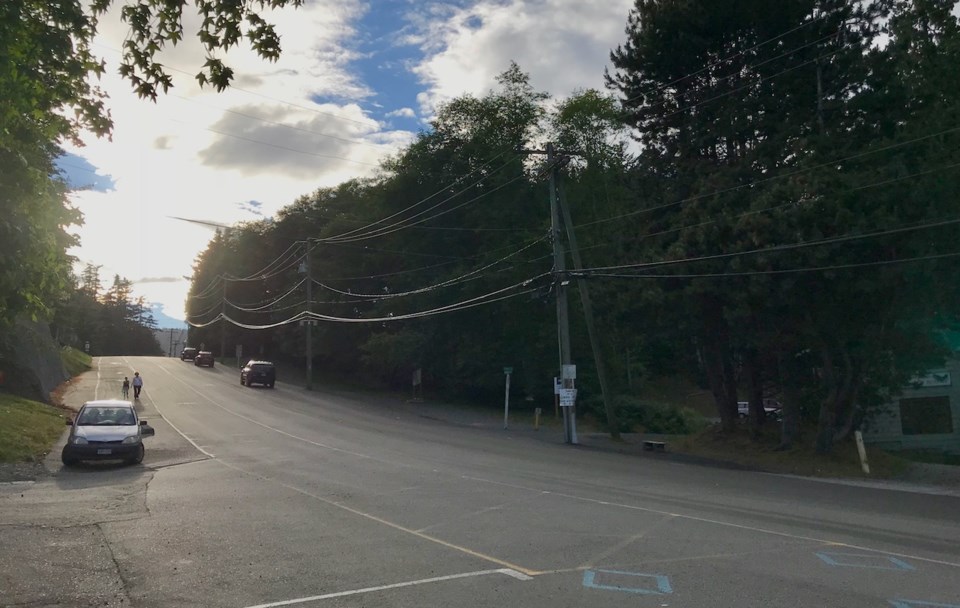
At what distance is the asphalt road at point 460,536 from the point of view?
7906mm

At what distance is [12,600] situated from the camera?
7.61 meters

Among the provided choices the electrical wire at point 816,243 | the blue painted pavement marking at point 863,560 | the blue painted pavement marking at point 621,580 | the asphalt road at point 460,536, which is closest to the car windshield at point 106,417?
the asphalt road at point 460,536

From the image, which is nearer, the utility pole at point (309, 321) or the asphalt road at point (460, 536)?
A: the asphalt road at point (460, 536)

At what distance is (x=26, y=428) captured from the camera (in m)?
25.8

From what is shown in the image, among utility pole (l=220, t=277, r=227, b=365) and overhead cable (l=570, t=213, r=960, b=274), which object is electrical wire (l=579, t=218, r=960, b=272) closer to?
overhead cable (l=570, t=213, r=960, b=274)

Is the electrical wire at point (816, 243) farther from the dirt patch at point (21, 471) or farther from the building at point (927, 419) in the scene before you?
the dirt patch at point (21, 471)

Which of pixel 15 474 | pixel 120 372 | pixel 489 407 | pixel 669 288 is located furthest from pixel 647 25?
pixel 120 372

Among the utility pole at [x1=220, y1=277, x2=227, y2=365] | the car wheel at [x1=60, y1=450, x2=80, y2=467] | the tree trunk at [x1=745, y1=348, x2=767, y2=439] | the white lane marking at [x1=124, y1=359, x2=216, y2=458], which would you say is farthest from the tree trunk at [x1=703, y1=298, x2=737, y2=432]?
the utility pole at [x1=220, y1=277, x2=227, y2=365]

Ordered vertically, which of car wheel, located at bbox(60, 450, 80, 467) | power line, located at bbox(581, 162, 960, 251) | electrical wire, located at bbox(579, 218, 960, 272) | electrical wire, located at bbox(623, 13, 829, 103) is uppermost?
electrical wire, located at bbox(623, 13, 829, 103)

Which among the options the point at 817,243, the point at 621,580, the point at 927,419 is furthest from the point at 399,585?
the point at 927,419

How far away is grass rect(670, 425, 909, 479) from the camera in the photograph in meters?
23.0

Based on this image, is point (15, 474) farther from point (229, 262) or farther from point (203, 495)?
point (229, 262)

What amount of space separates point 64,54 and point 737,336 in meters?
20.3

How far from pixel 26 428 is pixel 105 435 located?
22.9 ft
